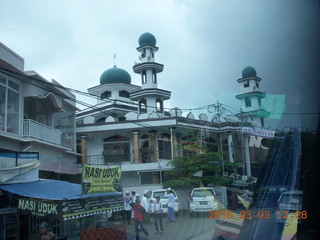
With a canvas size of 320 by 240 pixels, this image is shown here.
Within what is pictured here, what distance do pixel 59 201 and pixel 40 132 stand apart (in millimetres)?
4902

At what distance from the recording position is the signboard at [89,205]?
21.4 feet

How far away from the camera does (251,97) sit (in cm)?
721

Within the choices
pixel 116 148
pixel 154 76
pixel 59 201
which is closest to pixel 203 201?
pixel 59 201

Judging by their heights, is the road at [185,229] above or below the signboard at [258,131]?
below

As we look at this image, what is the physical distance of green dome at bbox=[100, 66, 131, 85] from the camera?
20464 mm

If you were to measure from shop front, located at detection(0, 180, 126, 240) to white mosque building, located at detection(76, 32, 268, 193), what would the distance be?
153 inches

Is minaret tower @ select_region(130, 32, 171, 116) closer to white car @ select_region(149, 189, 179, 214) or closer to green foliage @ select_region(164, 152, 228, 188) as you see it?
green foliage @ select_region(164, 152, 228, 188)

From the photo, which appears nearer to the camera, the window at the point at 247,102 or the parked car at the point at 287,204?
the parked car at the point at 287,204

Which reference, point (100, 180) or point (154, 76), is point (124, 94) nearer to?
point (154, 76)

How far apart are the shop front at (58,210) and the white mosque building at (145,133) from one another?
3.88 m

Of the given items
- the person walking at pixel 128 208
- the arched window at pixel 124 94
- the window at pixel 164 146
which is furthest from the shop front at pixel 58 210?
the arched window at pixel 124 94

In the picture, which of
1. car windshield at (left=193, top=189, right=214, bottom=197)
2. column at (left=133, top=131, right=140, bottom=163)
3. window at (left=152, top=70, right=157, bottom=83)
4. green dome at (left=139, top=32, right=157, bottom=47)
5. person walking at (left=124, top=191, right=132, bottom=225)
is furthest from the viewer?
column at (left=133, top=131, right=140, bottom=163)
